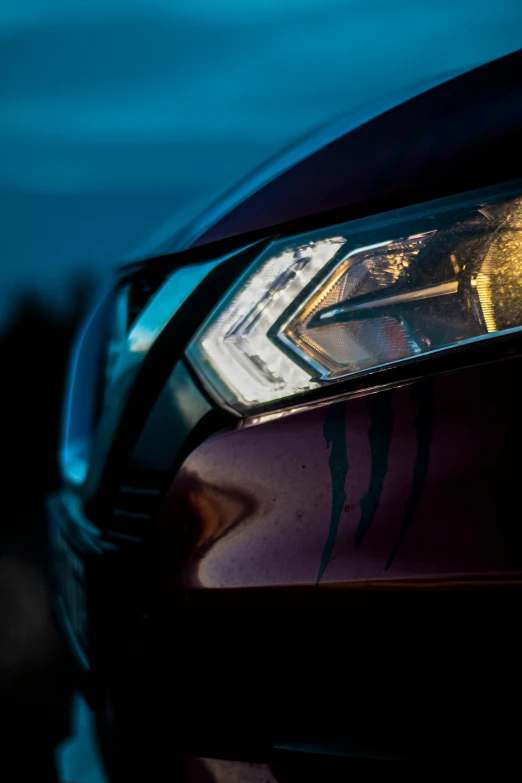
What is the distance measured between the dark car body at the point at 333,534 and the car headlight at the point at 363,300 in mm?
22

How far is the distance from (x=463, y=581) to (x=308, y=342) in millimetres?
338

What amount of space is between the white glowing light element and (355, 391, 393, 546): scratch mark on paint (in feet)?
0.48

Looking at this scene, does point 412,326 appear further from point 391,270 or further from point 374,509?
point 374,509

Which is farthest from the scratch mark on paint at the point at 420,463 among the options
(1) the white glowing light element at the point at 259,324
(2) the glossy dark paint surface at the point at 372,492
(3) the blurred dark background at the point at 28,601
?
(3) the blurred dark background at the point at 28,601

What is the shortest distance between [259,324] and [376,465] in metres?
0.25

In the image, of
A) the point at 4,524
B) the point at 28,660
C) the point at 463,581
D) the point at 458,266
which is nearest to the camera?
the point at 463,581

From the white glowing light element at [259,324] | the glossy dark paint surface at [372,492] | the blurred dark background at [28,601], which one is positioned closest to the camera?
the glossy dark paint surface at [372,492]

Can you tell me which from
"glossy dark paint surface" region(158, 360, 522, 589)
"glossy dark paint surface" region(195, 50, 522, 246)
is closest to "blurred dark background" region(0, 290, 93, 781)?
"glossy dark paint surface" region(158, 360, 522, 589)

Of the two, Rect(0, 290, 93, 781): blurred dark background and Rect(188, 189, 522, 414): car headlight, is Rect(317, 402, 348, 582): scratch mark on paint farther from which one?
Rect(0, 290, 93, 781): blurred dark background

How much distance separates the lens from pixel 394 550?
824mm

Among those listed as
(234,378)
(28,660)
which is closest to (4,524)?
(28,660)

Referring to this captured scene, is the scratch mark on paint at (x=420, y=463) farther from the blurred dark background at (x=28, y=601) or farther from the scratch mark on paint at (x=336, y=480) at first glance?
the blurred dark background at (x=28, y=601)

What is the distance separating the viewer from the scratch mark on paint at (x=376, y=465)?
2.73 ft

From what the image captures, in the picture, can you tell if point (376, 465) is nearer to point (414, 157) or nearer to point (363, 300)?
point (363, 300)
